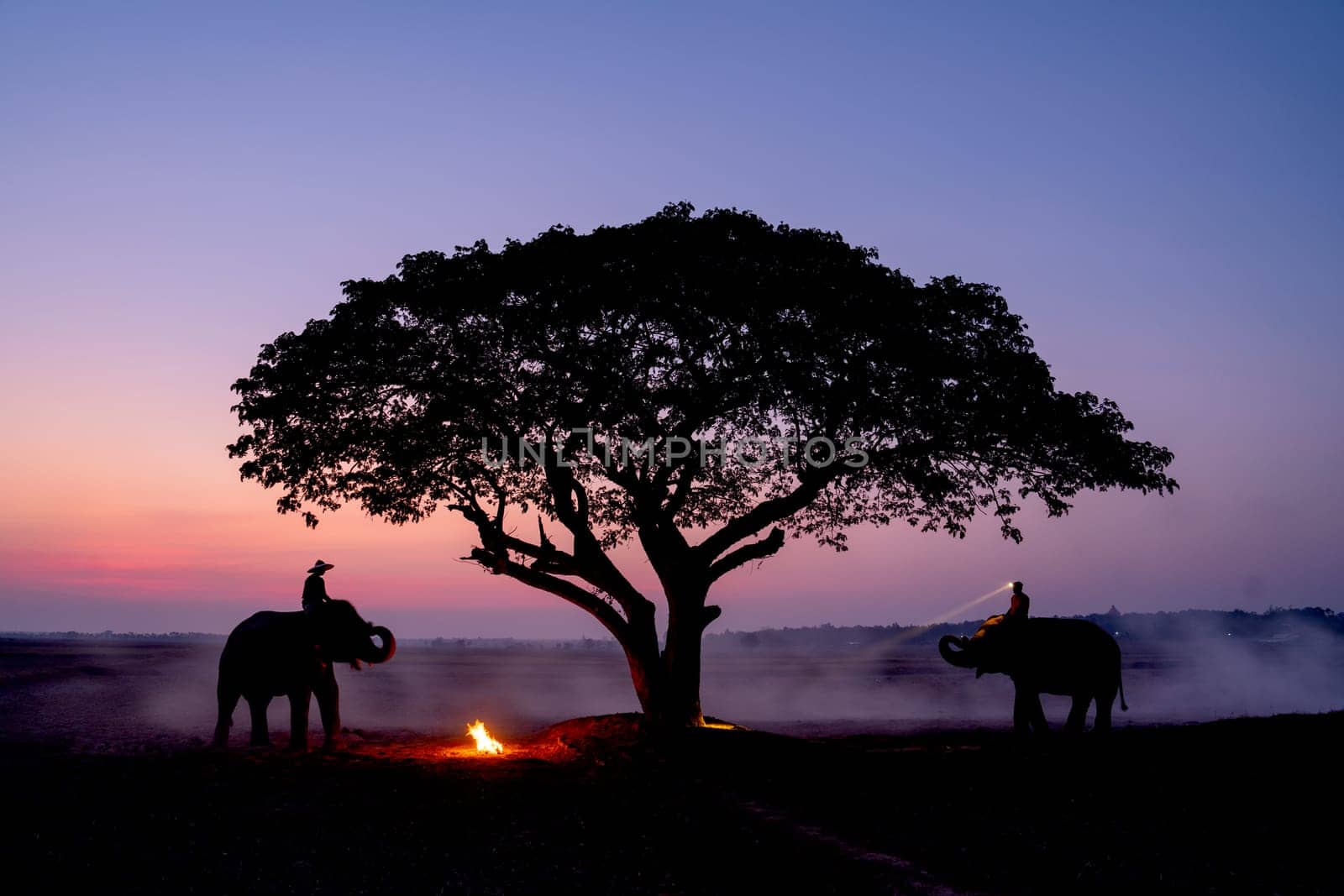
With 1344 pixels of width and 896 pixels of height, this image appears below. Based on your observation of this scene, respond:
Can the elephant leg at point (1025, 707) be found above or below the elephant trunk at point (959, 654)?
below

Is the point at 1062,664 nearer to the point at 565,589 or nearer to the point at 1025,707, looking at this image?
the point at 1025,707

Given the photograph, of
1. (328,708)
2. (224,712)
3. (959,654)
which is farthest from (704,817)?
(224,712)

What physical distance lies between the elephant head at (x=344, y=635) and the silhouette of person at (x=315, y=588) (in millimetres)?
163

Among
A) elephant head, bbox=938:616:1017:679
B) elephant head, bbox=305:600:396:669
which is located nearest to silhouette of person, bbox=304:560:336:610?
elephant head, bbox=305:600:396:669

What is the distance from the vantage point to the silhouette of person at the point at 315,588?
71.1 ft

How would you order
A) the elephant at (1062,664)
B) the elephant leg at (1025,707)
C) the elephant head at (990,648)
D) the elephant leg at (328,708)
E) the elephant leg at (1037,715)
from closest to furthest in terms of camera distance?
the elephant leg at (328,708)
the elephant leg at (1025,707)
the elephant leg at (1037,715)
the elephant at (1062,664)
the elephant head at (990,648)

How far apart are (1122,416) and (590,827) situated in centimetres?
1622

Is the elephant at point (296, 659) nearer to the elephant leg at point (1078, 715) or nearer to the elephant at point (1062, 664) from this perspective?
the elephant at point (1062, 664)

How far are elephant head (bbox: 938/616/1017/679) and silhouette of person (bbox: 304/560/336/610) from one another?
13.7 meters

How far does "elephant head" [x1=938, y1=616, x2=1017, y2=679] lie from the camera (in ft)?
75.6

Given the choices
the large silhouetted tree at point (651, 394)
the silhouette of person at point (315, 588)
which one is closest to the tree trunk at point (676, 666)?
the large silhouetted tree at point (651, 394)

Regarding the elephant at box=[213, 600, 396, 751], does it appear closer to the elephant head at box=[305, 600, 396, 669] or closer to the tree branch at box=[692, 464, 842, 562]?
the elephant head at box=[305, 600, 396, 669]

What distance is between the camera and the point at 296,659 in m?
21.1

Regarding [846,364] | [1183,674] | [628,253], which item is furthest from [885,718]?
[1183,674]
